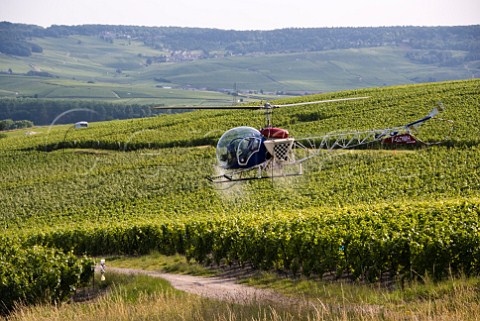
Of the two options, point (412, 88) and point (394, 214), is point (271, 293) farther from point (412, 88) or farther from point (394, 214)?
point (412, 88)

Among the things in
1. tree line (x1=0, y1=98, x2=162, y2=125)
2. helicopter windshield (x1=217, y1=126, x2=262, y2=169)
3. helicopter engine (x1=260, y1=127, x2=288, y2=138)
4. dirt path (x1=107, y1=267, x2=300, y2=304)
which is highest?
helicopter engine (x1=260, y1=127, x2=288, y2=138)

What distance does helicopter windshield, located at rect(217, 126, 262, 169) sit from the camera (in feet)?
69.3

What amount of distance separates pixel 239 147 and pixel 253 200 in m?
22.1

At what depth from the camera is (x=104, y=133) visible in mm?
72750

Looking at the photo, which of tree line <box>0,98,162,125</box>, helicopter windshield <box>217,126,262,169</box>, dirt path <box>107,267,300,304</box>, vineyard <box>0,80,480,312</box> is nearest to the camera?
helicopter windshield <box>217,126,262,169</box>

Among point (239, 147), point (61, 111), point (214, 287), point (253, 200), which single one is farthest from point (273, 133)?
point (61, 111)

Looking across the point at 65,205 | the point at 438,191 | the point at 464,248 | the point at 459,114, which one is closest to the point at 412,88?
the point at 459,114

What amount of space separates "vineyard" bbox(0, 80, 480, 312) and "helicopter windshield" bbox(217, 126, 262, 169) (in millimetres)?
4472

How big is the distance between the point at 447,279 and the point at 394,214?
25.8ft

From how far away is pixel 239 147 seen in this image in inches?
830

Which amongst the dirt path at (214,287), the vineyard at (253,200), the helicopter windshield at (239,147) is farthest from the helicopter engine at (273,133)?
the dirt path at (214,287)

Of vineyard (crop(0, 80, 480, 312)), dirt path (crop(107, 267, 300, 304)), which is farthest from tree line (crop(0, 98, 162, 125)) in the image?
dirt path (crop(107, 267, 300, 304))

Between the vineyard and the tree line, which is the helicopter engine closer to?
the vineyard

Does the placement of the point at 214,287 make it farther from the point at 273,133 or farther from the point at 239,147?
the point at 273,133
